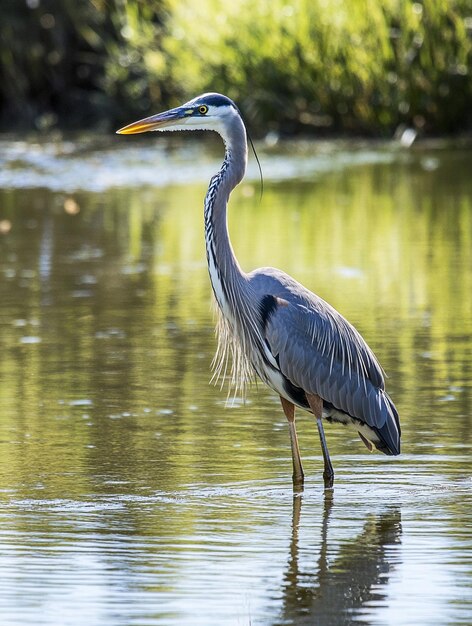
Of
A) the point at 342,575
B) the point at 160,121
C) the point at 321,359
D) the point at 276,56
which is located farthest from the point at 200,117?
the point at 276,56

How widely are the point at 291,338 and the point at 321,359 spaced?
0.15m

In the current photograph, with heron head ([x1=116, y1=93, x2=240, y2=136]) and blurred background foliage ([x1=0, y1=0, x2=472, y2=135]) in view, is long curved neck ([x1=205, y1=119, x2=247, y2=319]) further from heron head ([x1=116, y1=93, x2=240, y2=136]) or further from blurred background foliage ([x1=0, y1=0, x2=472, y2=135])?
blurred background foliage ([x1=0, y1=0, x2=472, y2=135])

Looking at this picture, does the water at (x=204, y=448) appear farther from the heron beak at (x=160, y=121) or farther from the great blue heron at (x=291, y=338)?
the heron beak at (x=160, y=121)

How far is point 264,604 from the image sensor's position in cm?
489

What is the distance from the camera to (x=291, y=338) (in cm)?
654

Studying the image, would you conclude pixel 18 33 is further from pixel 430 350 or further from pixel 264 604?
pixel 264 604

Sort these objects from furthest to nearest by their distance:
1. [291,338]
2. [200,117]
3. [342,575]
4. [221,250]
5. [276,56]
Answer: [276,56], [200,117], [221,250], [291,338], [342,575]

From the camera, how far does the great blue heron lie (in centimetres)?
654

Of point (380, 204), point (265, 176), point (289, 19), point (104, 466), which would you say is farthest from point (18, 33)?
point (104, 466)

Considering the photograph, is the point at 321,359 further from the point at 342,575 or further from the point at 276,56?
the point at 276,56

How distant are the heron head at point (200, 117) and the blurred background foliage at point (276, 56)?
15109 mm

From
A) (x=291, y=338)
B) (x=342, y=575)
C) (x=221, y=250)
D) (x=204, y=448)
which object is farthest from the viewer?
(x=204, y=448)

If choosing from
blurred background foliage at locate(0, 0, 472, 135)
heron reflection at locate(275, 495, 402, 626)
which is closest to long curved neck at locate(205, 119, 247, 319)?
heron reflection at locate(275, 495, 402, 626)

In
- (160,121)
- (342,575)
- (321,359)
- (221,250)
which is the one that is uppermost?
(160,121)
